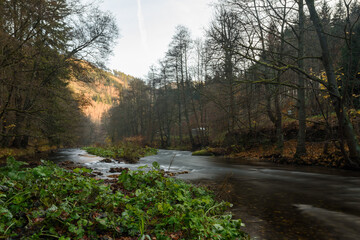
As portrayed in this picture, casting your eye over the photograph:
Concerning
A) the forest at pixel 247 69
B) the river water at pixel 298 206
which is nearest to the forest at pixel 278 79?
the forest at pixel 247 69

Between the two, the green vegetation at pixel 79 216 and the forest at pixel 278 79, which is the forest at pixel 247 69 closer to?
the forest at pixel 278 79

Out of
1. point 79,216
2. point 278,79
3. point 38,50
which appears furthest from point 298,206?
point 38,50

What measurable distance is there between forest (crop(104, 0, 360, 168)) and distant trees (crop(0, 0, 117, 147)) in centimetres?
706

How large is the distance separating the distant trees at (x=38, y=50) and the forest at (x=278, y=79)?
23.2 feet

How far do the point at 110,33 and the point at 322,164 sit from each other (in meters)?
14.2

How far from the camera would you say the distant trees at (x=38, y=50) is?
28.9 feet

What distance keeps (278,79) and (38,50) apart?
10914 millimetres

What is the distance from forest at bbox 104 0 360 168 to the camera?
9070 mm

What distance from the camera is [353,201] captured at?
17.2 ft

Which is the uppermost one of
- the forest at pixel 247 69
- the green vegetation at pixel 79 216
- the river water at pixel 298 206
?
the forest at pixel 247 69

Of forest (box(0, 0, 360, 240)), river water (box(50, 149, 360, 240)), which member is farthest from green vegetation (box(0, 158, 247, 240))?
river water (box(50, 149, 360, 240))

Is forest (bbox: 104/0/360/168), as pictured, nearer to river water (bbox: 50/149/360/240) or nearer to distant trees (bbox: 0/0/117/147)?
river water (bbox: 50/149/360/240)

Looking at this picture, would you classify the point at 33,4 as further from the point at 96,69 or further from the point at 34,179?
the point at 34,179

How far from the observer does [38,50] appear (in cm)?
1039
